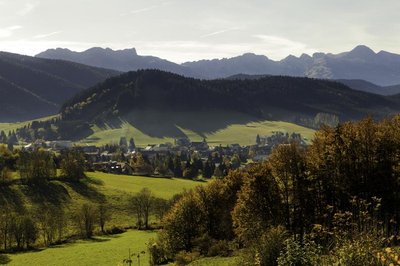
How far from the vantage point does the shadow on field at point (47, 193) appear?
421 ft

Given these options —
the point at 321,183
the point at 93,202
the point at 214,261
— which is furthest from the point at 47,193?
the point at 321,183

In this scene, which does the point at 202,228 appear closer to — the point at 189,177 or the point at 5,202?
the point at 5,202

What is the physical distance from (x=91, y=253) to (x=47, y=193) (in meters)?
53.5

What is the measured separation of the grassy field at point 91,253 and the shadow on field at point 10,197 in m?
30.1

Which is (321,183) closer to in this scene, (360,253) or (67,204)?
(360,253)

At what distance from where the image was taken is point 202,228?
243ft

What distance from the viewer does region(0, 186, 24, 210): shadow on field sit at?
121494mm

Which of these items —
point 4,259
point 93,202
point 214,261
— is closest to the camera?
point 214,261

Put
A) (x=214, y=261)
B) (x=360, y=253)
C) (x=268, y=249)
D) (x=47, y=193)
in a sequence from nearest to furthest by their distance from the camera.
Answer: (x=360, y=253) < (x=268, y=249) < (x=214, y=261) < (x=47, y=193)

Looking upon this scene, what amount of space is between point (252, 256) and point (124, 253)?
54374 mm

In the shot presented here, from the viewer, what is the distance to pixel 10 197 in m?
126

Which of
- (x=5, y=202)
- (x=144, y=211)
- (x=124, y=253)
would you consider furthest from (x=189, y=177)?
(x=124, y=253)

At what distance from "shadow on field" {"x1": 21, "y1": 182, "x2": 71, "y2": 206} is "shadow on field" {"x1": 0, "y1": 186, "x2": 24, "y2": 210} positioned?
121 inches

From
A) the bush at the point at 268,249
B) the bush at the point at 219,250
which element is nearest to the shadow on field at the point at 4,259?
the bush at the point at 219,250
